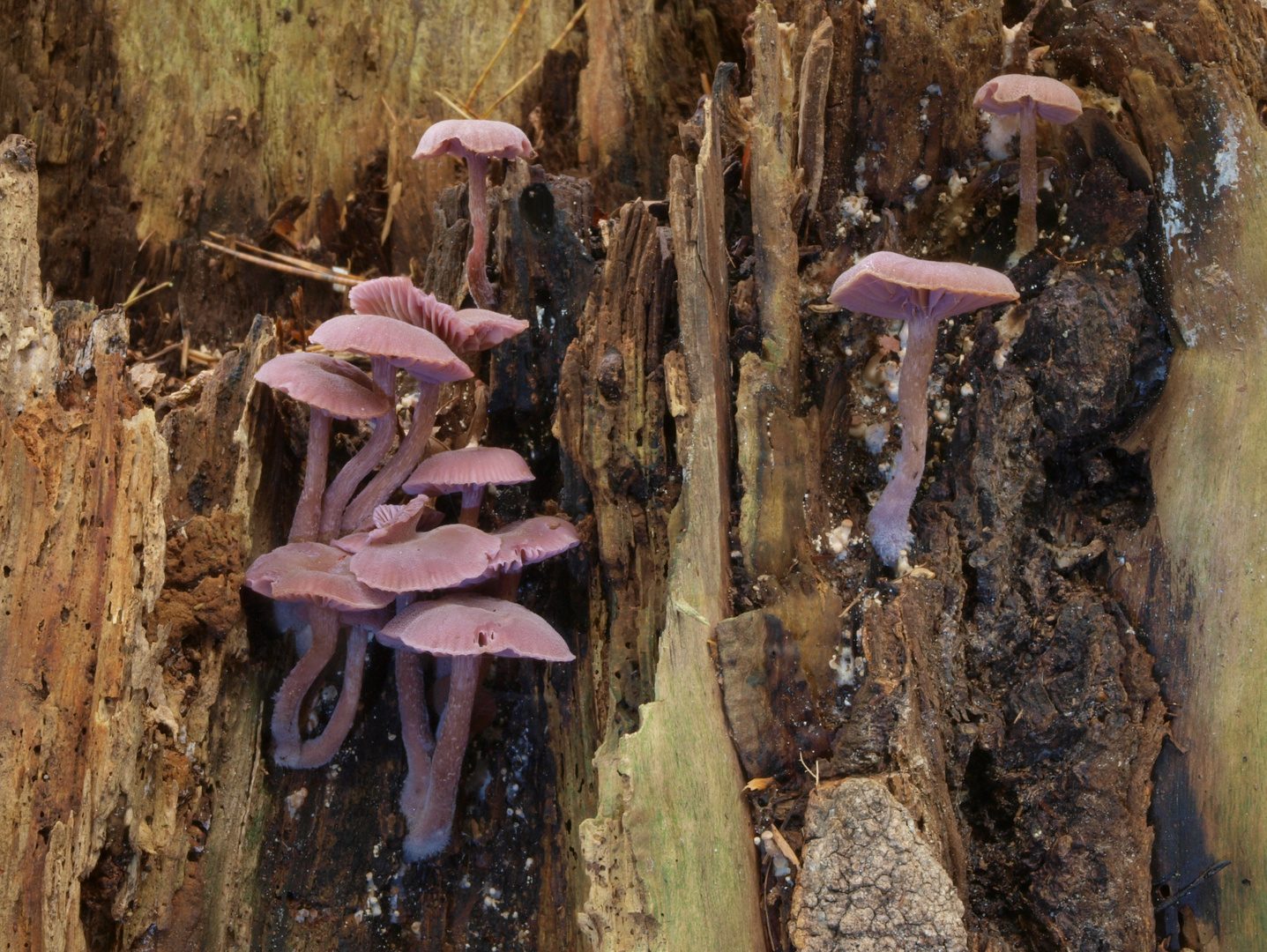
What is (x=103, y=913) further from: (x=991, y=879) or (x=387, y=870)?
(x=991, y=879)

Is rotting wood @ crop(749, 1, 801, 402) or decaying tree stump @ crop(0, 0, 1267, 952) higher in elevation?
rotting wood @ crop(749, 1, 801, 402)

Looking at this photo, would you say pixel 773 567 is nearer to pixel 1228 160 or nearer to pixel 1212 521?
pixel 1212 521

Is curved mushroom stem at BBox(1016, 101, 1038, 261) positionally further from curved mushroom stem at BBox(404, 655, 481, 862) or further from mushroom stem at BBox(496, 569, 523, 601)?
curved mushroom stem at BBox(404, 655, 481, 862)

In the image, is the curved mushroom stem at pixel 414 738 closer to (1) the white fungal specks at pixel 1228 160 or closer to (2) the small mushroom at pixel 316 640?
(2) the small mushroom at pixel 316 640

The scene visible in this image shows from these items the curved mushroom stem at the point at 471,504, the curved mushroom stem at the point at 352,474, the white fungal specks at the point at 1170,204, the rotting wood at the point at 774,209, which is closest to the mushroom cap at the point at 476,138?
the rotting wood at the point at 774,209

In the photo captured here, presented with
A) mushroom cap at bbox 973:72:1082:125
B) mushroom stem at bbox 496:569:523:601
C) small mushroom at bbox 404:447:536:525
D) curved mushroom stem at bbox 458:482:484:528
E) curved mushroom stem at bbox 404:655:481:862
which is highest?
mushroom cap at bbox 973:72:1082:125

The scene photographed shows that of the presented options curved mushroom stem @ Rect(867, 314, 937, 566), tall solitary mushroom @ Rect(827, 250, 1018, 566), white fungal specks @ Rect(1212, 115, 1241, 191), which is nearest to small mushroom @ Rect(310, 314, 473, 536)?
tall solitary mushroom @ Rect(827, 250, 1018, 566)
